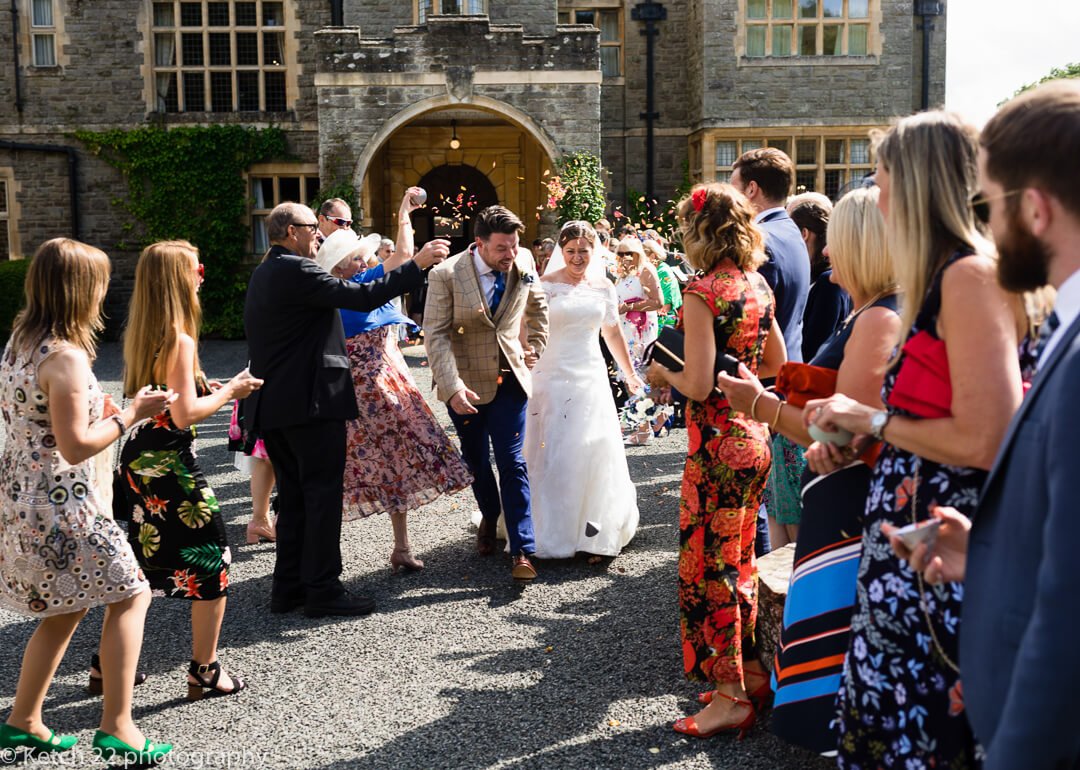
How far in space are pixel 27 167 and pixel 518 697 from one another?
17.8 m

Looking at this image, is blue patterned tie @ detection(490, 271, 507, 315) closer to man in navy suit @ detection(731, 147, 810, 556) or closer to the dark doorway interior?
man in navy suit @ detection(731, 147, 810, 556)

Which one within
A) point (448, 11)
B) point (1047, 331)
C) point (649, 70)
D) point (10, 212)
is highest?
point (448, 11)

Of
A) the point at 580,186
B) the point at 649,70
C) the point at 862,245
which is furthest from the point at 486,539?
the point at 649,70

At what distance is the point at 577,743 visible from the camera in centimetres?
338

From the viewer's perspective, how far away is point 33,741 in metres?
3.25

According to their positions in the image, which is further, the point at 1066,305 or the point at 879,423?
the point at 879,423

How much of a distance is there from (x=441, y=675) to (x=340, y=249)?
2.41m

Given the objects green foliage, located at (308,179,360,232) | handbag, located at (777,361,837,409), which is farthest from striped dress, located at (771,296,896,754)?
green foliage, located at (308,179,360,232)

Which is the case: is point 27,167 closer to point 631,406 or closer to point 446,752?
point 631,406

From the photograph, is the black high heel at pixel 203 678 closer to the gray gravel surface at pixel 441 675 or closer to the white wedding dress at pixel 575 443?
the gray gravel surface at pixel 441 675

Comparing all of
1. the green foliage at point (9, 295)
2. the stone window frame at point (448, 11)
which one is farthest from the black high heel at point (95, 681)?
the stone window frame at point (448, 11)

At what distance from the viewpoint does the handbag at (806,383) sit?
2635 mm

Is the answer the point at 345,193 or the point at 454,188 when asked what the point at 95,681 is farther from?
the point at 454,188

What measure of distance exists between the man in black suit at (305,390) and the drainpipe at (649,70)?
14.6 meters
